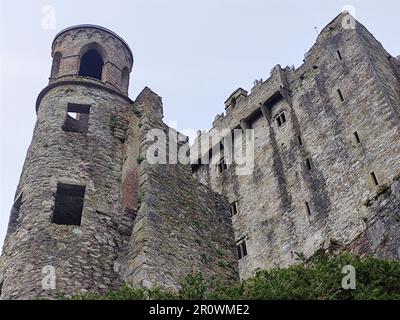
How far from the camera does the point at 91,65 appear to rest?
1948 centimetres

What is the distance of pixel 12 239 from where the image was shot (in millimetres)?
12781

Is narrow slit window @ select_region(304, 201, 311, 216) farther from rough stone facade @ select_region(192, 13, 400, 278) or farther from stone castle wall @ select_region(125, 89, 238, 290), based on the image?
stone castle wall @ select_region(125, 89, 238, 290)

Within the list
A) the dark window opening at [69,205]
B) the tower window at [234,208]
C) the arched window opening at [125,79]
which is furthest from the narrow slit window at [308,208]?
the dark window opening at [69,205]

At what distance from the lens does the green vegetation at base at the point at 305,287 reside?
10023mm

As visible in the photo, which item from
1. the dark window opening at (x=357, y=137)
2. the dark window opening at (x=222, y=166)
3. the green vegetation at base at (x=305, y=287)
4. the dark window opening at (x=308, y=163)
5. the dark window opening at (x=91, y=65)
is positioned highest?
the dark window opening at (x=222, y=166)

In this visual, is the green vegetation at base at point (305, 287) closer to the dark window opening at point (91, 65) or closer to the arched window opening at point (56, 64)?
the arched window opening at point (56, 64)

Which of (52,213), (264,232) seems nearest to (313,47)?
(264,232)

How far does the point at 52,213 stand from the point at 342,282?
20.0 ft

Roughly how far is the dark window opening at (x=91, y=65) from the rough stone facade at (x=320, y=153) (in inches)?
401

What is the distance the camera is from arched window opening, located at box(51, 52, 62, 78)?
17.8 m

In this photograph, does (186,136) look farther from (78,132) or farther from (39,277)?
(39,277)

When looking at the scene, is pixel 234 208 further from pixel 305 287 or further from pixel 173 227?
pixel 305 287

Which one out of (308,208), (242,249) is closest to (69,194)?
(308,208)

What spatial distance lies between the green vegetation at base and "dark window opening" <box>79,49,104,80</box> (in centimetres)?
980
